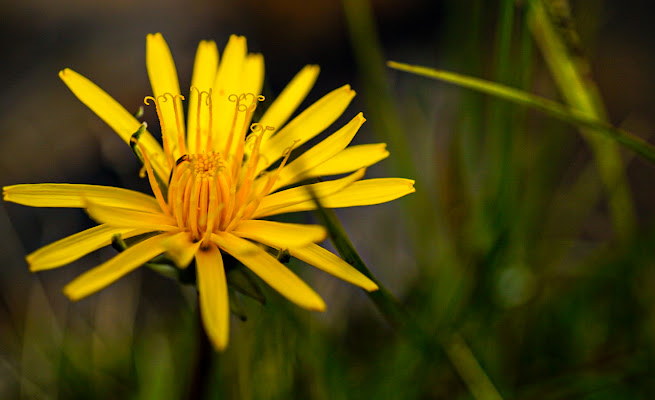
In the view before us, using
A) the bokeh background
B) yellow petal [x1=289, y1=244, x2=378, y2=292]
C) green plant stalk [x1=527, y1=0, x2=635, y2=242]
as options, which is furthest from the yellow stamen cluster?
green plant stalk [x1=527, y1=0, x2=635, y2=242]

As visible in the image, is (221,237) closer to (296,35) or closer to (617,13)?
(296,35)

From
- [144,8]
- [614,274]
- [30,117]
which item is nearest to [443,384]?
[614,274]

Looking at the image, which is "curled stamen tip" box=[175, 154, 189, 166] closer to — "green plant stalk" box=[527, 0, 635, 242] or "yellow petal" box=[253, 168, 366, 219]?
"yellow petal" box=[253, 168, 366, 219]

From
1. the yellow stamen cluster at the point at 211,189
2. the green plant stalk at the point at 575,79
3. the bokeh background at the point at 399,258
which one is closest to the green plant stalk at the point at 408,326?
the bokeh background at the point at 399,258

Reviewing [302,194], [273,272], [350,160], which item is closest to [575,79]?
[350,160]

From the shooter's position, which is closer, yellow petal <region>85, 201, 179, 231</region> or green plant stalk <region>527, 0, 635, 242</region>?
yellow petal <region>85, 201, 179, 231</region>

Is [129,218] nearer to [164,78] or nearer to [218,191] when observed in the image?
[218,191]
